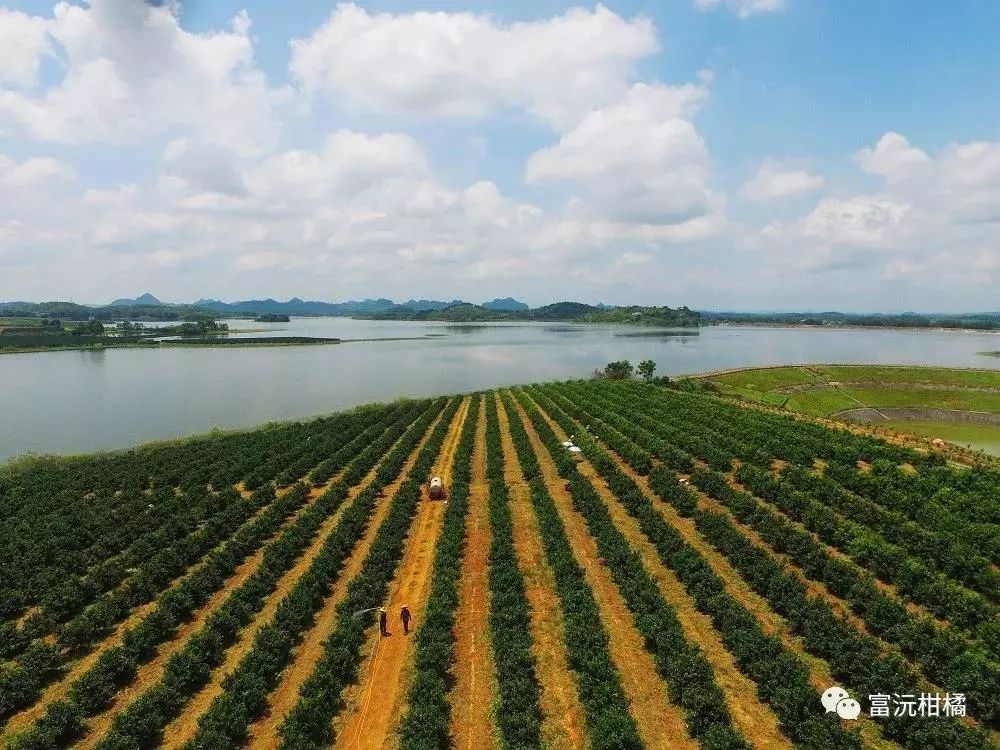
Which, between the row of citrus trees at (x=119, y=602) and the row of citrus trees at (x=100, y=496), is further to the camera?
the row of citrus trees at (x=100, y=496)

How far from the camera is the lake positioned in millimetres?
67562

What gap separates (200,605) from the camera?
874 inches

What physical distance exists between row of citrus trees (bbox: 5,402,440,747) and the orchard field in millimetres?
108

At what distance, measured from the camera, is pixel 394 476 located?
1559 inches

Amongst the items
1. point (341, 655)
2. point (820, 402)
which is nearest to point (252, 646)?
point (341, 655)

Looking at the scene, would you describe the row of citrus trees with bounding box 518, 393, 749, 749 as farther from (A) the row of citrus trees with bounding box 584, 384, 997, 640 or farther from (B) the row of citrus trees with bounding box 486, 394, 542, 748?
(A) the row of citrus trees with bounding box 584, 384, 997, 640

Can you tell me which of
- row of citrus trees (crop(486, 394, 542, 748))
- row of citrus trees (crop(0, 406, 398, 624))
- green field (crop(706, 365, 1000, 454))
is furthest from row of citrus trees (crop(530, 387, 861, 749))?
green field (crop(706, 365, 1000, 454))

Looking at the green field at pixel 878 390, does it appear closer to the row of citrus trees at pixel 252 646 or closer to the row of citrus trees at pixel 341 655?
the row of citrus trees at pixel 341 655

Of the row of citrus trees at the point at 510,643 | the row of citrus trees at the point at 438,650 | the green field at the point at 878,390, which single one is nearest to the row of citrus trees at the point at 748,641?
the row of citrus trees at the point at 510,643

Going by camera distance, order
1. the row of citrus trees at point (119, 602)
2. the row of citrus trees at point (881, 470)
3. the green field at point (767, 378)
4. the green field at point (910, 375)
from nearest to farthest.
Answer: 1. the row of citrus trees at point (119, 602)
2. the row of citrus trees at point (881, 470)
3. the green field at point (910, 375)
4. the green field at point (767, 378)

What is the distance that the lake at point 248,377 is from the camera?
222 ft

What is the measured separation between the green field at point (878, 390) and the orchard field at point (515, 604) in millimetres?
41811

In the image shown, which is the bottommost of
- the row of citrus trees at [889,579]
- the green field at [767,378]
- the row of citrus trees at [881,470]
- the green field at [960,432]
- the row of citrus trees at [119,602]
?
the green field at [960,432]

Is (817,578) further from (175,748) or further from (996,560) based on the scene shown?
(175,748)
